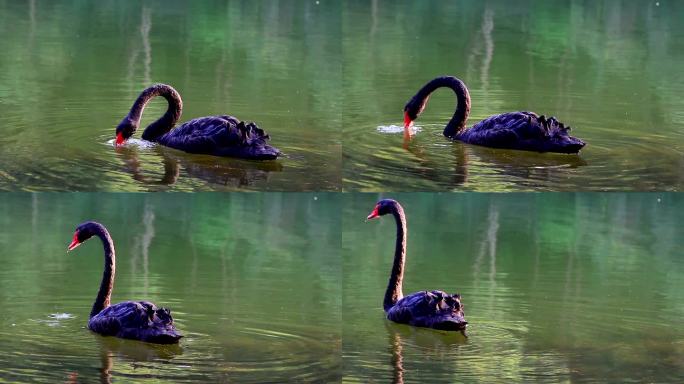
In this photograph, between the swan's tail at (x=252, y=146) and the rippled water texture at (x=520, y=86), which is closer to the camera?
the rippled water texture at (x=520, y=86)

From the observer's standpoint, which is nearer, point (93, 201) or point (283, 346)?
point (283, 346)

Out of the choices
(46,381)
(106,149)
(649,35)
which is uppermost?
(649,35)

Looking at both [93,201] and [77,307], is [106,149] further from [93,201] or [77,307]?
[93,201]

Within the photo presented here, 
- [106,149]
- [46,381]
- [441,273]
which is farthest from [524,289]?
[46,381]

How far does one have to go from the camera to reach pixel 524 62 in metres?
13.7

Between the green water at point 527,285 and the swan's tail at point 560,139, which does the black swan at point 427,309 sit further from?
the swan's tail at point 560,139

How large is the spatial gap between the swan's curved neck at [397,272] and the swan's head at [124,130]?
1699 mm

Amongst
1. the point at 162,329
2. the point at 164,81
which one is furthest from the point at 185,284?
the point at 164,81

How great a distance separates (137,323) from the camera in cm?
919

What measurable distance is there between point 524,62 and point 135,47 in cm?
324

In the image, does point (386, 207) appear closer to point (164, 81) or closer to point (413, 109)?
point (413, 109)

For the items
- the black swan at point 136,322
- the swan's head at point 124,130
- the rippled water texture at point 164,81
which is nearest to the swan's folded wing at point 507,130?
the rippled water texture at point 164,81

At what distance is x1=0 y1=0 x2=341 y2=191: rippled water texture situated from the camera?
9.63 meters

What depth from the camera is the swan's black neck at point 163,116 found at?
1054 cm
